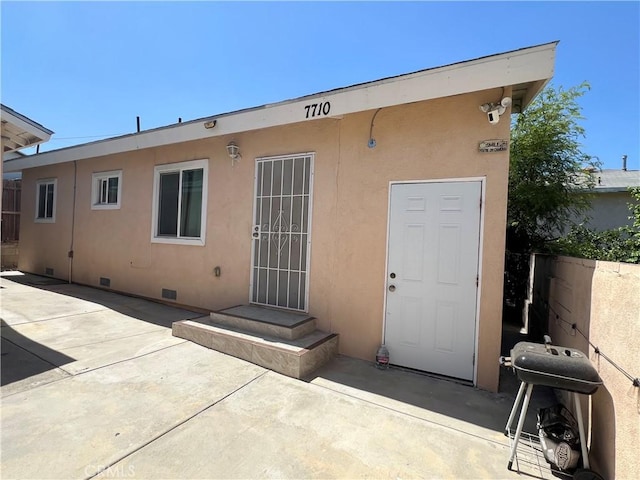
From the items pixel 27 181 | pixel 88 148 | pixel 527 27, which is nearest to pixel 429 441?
pixel 527 27

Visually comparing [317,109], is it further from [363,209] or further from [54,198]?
[54,198]

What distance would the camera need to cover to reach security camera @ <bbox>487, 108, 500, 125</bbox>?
338 centimetres

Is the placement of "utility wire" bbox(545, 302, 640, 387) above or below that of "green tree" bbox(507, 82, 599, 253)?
below

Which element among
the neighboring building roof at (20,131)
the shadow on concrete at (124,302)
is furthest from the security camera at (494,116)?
the neighboring building roof at (20,131)

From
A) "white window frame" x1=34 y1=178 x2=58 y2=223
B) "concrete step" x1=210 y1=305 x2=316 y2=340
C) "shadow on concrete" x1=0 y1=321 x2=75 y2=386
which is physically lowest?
"shadow on concrete" x1=0 y1=321 x2=75 y2=386

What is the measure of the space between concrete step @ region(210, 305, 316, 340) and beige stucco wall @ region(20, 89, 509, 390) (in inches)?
12.6

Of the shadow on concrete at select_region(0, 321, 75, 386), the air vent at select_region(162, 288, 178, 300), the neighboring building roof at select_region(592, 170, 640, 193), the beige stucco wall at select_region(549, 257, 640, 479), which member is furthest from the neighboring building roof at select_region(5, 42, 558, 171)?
the neighboring building roof at select_region(592, 170, 640, 193)

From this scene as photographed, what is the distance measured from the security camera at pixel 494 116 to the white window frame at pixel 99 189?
7.59 m

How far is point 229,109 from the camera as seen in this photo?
5.04 m

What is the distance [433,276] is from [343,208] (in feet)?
4.91

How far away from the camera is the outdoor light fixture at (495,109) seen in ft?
10.9

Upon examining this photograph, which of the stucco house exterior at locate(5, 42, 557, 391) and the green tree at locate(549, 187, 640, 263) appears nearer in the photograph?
the green tree at locate(549, 187, 640, 263)

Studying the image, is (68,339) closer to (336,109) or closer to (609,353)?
(336,109)

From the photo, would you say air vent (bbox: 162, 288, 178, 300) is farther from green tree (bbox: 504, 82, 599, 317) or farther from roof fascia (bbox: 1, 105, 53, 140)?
green tree (bbox: 504, 82, 599, 317)
